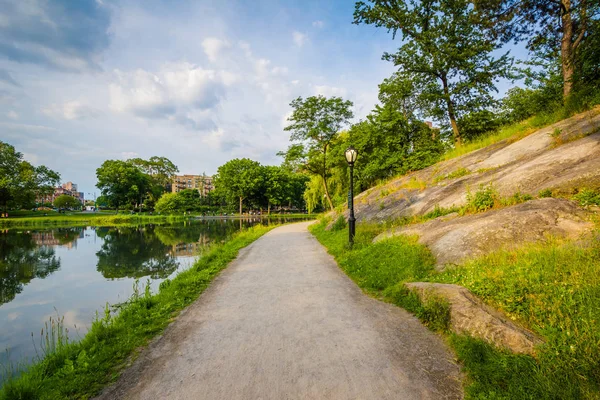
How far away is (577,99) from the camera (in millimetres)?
11141

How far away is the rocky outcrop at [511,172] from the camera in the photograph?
717cm

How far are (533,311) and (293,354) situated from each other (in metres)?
3.15

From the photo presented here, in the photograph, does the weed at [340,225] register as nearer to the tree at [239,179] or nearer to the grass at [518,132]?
the grass at [518,132]

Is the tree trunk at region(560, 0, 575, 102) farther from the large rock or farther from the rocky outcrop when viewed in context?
the large rock

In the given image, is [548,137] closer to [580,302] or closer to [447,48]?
[447,48]

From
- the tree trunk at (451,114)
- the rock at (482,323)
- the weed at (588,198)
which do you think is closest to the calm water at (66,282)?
the rock at (482,323)

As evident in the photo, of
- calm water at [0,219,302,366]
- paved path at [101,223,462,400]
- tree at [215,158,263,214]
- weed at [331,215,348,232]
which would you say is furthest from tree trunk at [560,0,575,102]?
tree at [215,158,263,214]

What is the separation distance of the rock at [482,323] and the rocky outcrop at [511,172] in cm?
501

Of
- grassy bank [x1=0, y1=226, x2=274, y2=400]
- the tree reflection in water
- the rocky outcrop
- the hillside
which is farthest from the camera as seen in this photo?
the tree reflection in water

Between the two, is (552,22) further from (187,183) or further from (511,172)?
(187,183)

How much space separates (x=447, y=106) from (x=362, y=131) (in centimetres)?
600

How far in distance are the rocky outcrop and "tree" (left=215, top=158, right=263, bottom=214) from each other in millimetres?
47802

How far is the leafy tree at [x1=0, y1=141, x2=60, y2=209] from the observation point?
161ft

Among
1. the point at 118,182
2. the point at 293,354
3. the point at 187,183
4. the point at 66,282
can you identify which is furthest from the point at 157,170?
the point at 293,354
